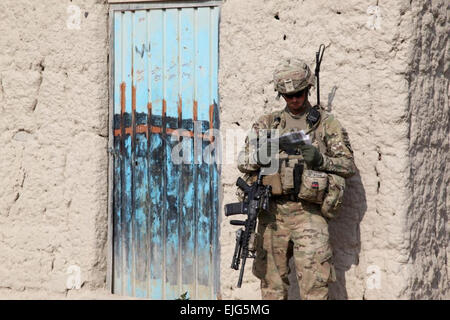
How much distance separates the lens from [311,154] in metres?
5.40

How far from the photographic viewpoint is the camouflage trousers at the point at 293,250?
5.54 m

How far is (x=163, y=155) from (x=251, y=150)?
3.76 feet

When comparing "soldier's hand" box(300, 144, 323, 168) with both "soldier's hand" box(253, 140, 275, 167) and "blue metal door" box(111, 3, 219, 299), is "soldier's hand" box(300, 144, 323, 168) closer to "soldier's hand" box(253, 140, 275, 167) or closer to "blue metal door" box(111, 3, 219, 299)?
"soldier's hand" box(253, 140, 275, 167)

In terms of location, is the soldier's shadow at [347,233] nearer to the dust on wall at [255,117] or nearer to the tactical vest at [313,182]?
the dust on wall at [255,117]

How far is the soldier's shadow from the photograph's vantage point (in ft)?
19.7

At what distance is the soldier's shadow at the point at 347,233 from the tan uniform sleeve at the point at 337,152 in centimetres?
42

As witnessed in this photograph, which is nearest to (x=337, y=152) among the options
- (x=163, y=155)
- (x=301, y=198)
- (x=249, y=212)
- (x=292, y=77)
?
(x=301, y=198)

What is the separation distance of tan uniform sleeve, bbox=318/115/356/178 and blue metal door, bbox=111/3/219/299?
45.3 inches

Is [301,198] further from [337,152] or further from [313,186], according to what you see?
[337,152]

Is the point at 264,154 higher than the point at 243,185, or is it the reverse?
the point at 264,154

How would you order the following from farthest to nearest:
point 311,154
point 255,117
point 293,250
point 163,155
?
point 163,155 → point 255,117 → point 293,250 → point 311,154

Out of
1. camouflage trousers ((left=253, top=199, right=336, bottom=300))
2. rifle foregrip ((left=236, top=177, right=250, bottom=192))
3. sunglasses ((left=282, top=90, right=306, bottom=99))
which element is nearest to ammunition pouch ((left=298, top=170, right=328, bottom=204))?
camouflage trousers ((left=253, top=199, right=336, bottom=300))

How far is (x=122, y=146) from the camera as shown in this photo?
684cm
